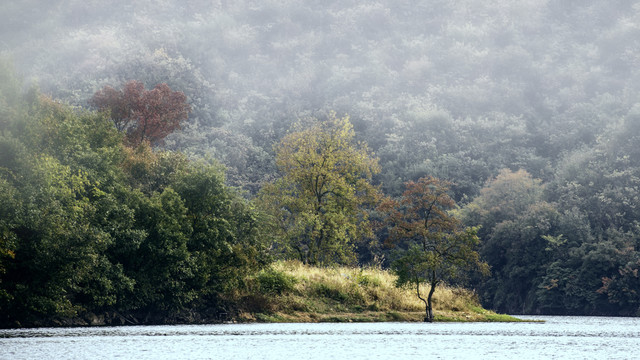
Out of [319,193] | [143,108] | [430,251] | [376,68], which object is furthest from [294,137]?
[376,68]

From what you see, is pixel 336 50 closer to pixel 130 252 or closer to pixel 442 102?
pixel 442 102

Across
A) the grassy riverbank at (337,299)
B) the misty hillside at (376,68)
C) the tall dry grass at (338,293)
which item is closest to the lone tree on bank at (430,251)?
the grassy riverbank at (337,299)

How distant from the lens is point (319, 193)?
197 feet

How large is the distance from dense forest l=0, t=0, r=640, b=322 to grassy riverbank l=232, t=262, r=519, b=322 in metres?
1.89

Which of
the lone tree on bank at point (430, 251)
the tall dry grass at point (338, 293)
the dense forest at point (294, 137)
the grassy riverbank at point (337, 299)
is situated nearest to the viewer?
the dense forest at point (294, 137)

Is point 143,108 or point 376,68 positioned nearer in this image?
point 143,108

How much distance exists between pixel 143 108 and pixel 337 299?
85.0 feet

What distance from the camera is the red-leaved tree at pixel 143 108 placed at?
61.1 metres

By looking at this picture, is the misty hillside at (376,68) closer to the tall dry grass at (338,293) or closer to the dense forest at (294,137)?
the dense forest at (294,137)

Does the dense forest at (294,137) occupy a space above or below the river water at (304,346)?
above

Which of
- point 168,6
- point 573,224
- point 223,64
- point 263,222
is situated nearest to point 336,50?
point 223,64

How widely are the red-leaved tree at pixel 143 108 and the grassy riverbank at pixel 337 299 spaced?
2084 centimetres

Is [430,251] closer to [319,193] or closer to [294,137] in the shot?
[319,193]

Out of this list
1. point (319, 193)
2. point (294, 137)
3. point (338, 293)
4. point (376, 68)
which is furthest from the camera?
point (376, 68)
